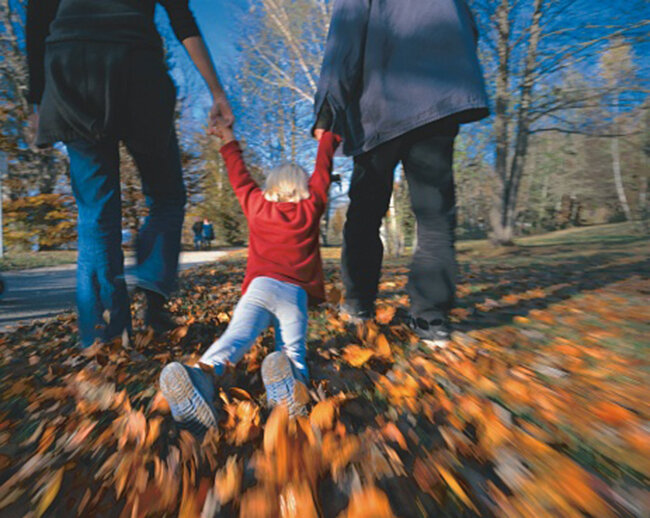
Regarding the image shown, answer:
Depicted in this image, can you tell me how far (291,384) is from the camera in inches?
46.8

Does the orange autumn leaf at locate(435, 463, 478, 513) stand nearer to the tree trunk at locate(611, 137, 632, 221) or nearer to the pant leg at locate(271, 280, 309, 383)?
the pant leg at locate(271, 280, 309, 383)

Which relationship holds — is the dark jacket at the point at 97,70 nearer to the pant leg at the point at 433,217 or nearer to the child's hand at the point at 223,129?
the child's hand at the point at 223,129

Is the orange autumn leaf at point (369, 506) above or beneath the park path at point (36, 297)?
above

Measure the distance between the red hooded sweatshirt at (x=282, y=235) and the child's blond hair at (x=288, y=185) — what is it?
48 millimetres

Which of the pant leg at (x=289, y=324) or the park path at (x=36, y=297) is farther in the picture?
the park path at (x=36, y=297)

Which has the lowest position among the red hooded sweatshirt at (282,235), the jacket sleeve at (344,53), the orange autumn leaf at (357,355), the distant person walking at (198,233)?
the distant person walking at (198,233)

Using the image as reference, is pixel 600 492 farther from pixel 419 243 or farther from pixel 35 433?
pixel 35 433

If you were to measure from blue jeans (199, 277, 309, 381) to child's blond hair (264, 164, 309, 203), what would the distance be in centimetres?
48

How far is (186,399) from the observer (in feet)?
3.58

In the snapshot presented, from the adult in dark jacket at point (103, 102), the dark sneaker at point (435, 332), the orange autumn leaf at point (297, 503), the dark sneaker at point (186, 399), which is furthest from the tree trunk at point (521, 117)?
the orange autumn leaf at point (297, 503)

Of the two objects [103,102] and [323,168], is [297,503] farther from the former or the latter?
[103,102]

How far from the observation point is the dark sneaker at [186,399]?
1085 millimetres

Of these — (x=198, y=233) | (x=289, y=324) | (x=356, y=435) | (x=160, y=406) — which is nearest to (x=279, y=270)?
(x=289, y=324)

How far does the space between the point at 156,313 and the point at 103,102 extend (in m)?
1.17
